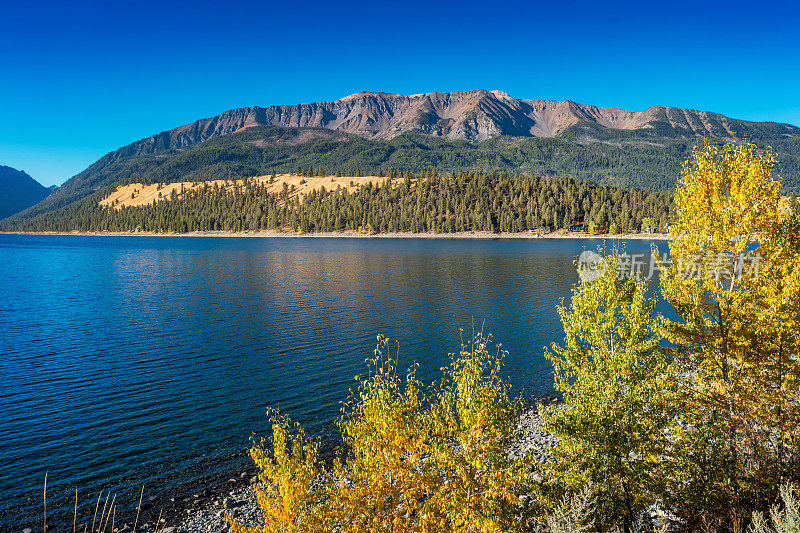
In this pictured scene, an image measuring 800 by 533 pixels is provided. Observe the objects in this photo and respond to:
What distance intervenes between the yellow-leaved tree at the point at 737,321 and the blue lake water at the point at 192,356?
749 inches

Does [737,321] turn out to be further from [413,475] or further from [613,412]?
[413,475]

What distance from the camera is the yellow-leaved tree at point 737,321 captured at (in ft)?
55.1

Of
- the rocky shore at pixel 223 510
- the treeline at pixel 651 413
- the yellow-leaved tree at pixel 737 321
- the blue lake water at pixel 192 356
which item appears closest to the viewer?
the treeline at pixel 651 413

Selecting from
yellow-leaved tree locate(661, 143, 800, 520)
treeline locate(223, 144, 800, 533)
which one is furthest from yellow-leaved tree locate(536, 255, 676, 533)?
yellow-leaved tree locate(661, 143, 800, 520)

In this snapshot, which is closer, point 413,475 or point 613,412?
point 413,475

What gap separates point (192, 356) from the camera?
143 ft

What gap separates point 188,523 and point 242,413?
11.8 metres

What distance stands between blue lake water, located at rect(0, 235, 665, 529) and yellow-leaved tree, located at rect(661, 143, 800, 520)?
62.4 ft

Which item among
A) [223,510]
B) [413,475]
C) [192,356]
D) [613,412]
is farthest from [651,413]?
[192,356]

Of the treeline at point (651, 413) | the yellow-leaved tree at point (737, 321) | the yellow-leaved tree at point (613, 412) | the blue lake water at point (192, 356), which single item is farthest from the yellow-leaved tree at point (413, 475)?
the blue lake water at point (192, 356)

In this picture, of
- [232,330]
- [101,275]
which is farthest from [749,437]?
[101,275]

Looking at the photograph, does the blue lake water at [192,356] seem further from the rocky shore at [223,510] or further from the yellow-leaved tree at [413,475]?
the yellow-leaved tree at [413,475]

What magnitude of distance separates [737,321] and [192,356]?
4372 cm

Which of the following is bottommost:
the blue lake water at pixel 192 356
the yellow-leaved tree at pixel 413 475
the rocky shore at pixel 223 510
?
the rocky shore at pixel 223 510
